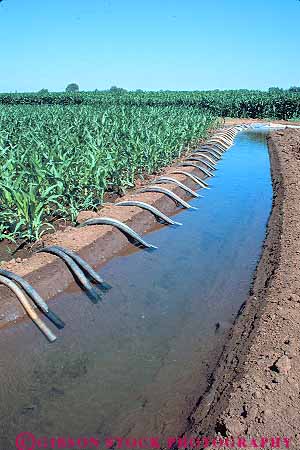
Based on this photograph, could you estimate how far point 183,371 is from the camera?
3.07 meters

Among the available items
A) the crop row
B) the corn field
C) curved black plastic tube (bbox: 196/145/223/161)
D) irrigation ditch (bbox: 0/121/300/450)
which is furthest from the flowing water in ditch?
the crop row

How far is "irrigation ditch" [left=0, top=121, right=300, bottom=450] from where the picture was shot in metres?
2.55

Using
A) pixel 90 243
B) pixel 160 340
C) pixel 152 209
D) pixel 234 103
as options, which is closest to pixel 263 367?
pixel 160 340

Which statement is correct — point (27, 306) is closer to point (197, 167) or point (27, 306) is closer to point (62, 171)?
point (62, 171)

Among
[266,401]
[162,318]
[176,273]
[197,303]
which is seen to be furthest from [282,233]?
[266,401]

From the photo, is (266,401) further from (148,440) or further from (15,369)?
(15,369)

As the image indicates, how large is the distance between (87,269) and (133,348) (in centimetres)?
133

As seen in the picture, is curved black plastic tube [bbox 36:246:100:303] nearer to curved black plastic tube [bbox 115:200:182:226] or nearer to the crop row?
curved black plastic tube [bbox 115:200:182:226]

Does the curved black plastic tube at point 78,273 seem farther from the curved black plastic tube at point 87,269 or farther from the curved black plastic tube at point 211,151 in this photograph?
the curved black plastic tube at point 211,151

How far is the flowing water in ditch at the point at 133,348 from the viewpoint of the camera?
8.61 ft

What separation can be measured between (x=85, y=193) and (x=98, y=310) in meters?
2.70

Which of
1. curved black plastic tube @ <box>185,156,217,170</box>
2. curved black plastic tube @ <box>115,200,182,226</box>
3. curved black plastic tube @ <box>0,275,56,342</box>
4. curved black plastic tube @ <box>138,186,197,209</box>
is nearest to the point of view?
curved black plastic tube @ <box>0,275,56,342</box>

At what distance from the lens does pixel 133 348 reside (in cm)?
337

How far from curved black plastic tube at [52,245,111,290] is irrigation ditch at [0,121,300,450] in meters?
0.02
